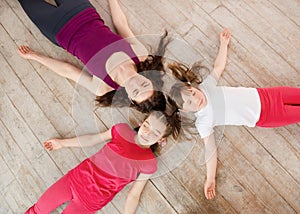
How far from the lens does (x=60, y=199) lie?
→ 0.98 metres

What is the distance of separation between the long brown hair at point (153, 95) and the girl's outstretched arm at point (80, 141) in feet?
0.33

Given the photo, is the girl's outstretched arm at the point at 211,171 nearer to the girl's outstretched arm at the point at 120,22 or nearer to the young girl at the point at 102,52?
the young girl at the point at 102,52

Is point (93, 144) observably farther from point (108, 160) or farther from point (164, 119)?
point (164, 119)

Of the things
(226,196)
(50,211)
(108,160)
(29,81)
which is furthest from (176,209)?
(29,81)

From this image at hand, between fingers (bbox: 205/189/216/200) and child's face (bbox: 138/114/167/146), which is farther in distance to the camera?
fingers (bbox: 205/189/216/200)

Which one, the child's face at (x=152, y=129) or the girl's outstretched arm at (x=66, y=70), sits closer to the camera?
the child's face at (x=152, y=129)

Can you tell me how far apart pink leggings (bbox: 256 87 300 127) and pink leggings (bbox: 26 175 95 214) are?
0.58m

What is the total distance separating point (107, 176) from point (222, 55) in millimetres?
517

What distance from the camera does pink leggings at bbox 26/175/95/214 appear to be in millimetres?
968

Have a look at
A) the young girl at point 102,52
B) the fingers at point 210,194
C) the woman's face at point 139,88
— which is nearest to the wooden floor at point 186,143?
the fingers at point 210,194

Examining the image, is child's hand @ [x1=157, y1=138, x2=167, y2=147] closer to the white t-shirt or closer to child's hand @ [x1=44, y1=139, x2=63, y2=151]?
the white t-shirt

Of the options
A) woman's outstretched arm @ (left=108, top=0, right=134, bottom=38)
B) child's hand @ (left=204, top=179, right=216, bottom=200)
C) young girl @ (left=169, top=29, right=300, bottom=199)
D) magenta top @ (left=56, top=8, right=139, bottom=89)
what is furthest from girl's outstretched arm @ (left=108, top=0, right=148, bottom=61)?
child's hand @ (left=204, top=179, right=216, bottom=200)

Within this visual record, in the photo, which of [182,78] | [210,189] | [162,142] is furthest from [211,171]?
[182,78]

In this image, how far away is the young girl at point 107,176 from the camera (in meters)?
0.95
